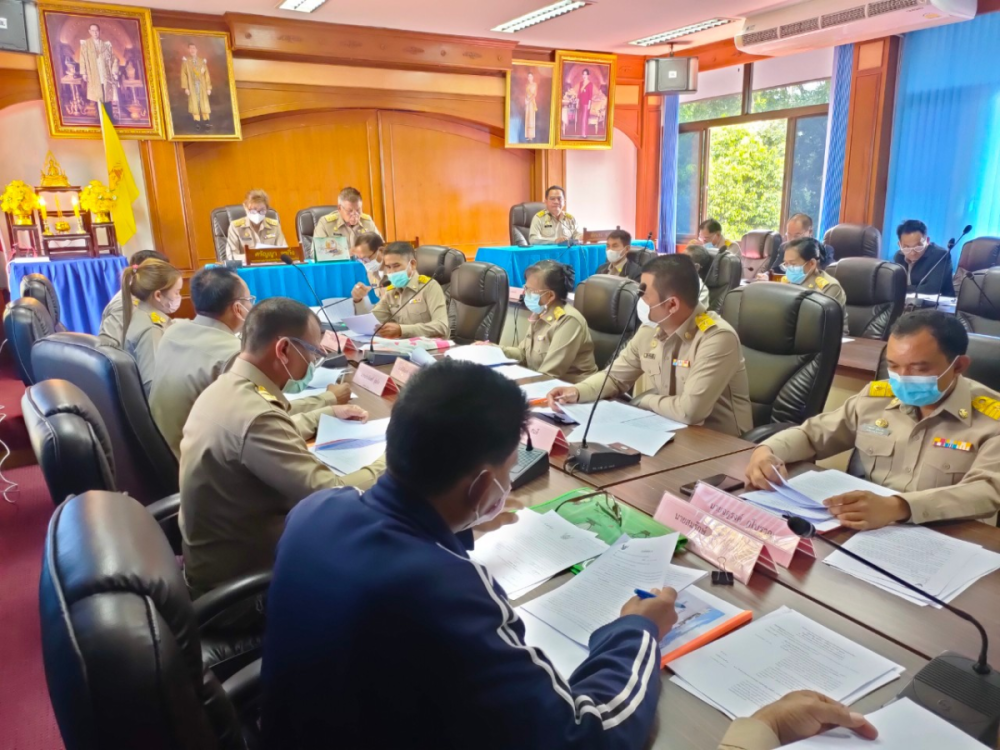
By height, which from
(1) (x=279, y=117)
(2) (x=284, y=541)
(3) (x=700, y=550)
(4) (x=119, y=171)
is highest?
(1) (x=279, y=117)

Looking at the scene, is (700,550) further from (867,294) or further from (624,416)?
(867,294)

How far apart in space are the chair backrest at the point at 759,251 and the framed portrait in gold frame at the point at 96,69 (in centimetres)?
552

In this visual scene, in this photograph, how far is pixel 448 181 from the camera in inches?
303

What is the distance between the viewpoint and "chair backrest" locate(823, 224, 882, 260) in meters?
5.93

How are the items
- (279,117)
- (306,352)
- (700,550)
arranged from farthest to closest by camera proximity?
1. (279,117)
2. (306,352)
3. (700,550)

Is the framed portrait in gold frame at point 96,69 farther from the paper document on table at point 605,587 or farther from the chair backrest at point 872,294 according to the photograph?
the paper document on table at point 605,587

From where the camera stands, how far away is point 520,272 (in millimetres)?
6109

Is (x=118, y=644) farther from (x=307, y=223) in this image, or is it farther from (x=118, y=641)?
(x=307, y=223)

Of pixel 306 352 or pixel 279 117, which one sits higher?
pixel 279 117

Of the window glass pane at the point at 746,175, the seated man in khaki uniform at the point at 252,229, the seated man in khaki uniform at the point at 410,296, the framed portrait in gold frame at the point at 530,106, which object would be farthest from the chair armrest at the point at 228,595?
the window glass pane at the point at 746,175

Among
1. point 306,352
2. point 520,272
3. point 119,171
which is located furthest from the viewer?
point 520,272

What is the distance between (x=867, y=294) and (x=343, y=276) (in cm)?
348

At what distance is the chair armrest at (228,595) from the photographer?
50.4 inches

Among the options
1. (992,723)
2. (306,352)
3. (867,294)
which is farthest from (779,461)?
(867,294)
